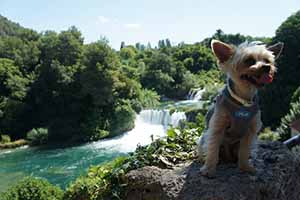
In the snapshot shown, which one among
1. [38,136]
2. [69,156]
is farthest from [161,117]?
[38,136]

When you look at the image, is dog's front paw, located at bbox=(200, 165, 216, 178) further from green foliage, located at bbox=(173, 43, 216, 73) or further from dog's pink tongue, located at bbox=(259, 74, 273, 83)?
green foliage, located at bbox=(173, 43, 216, 73)

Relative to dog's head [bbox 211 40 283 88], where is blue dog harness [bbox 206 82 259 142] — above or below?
below

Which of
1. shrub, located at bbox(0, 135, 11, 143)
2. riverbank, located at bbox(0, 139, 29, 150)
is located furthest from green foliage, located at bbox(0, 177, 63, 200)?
shrub, located at bbox(0, 135, 11, 143)

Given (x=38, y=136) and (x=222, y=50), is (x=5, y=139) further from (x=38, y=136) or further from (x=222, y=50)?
(x=222, y=50)

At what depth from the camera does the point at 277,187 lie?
2.37 m

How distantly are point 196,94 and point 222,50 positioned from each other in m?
28.8

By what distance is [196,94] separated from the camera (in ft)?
101

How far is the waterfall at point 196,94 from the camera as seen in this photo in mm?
29862

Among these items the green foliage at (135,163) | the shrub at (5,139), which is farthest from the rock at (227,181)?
the shrub at (5,139)

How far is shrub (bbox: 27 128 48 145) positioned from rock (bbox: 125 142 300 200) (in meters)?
21.5

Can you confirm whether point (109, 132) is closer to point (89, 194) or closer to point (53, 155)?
point (53, 155)

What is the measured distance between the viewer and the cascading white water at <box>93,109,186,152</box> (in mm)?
21172

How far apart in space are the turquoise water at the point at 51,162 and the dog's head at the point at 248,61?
40.4 feet

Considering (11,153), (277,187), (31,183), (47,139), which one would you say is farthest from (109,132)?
(277,187)
